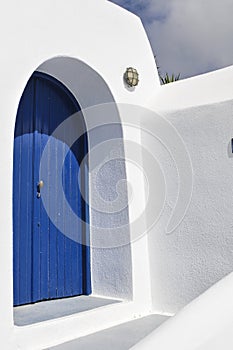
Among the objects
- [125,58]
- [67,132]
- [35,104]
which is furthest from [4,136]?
[125,58]

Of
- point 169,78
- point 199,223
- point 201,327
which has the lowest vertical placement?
point 201,327

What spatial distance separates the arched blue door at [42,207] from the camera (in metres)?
5.02

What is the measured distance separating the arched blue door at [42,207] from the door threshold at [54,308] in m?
0.17

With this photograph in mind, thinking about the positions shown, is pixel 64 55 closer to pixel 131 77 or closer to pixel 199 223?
pixel 131 77

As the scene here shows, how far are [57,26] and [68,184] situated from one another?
2.25 metres

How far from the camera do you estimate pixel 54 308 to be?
4.75 m

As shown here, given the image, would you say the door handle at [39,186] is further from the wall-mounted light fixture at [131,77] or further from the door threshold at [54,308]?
the wall-mounted light fixture at [131,77]

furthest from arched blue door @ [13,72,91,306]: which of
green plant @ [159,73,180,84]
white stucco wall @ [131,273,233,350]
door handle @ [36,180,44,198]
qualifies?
green plant @ [159,73,180,84]

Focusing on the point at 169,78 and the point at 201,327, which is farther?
the point at 169,78

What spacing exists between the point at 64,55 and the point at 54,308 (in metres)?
3.23

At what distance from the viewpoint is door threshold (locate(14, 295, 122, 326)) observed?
4.24 m

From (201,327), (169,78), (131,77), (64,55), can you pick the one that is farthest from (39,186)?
(169,78)

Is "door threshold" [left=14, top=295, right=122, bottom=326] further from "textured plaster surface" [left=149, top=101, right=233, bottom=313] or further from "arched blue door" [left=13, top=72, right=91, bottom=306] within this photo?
"textured plaster surface" [left=149, top=101, right=233, bottom=313]

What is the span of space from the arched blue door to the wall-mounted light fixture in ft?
2.97
